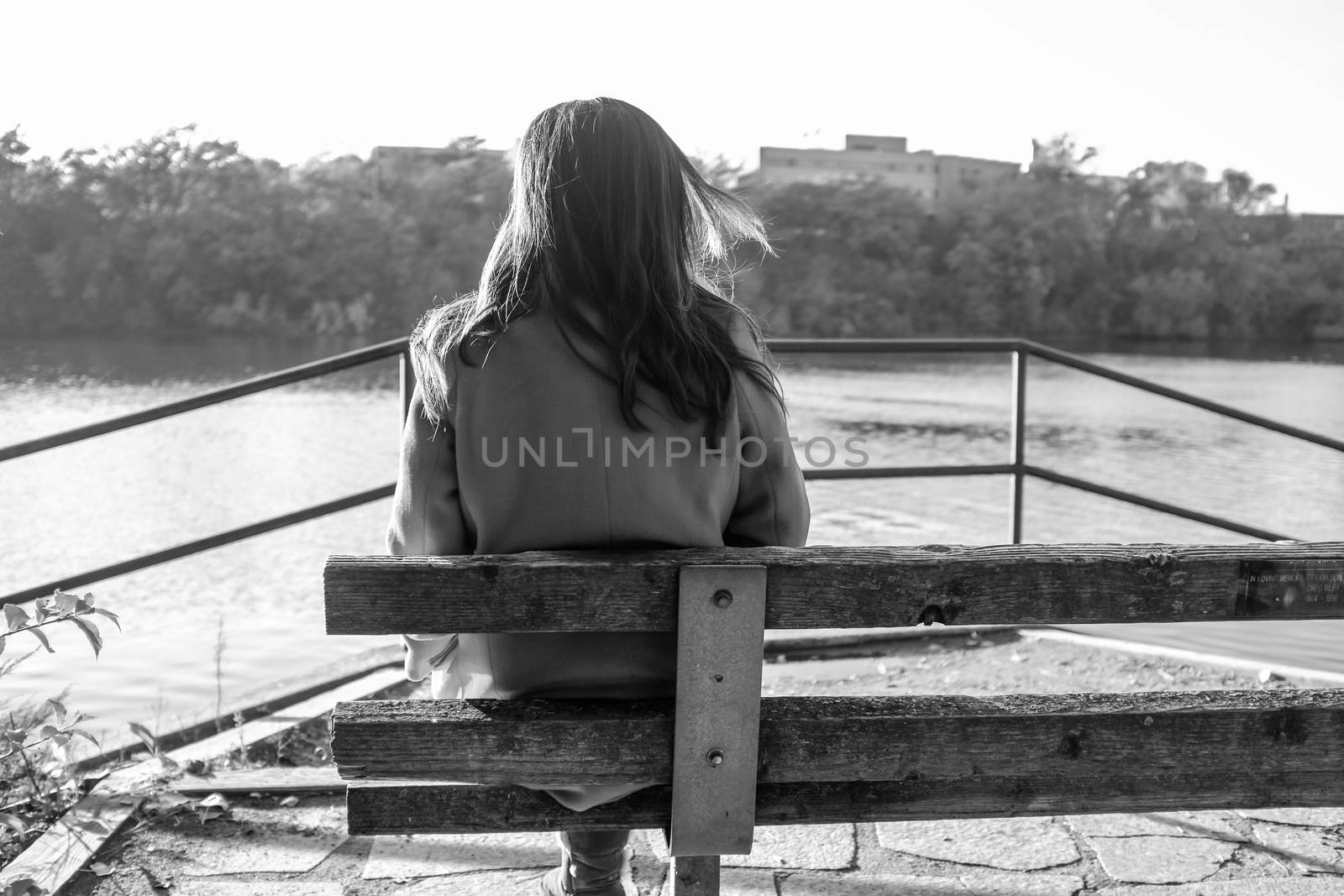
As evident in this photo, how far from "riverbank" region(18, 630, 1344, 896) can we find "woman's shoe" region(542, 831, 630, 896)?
440mm

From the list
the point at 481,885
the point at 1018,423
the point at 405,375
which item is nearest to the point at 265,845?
the point at 481,885

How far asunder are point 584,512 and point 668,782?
0.99ft

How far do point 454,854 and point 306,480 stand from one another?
14.2m

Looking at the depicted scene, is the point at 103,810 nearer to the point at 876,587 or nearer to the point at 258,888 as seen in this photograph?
the point at 258,888

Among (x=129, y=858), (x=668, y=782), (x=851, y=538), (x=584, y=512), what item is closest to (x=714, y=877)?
(x=668, y=782)

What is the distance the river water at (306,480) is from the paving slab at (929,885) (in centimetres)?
152

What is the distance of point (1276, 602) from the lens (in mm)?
1199

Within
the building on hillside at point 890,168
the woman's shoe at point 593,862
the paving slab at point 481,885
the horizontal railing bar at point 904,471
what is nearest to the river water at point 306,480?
the horizontal railing bar at point 904,471

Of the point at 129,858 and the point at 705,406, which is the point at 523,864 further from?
the point at 705,406

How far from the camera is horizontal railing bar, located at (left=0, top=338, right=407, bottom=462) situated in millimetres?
2252

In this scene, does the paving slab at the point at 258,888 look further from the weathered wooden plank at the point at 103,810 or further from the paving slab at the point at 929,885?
the paving slab at the point at 929,885

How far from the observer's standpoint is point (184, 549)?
8.45ft

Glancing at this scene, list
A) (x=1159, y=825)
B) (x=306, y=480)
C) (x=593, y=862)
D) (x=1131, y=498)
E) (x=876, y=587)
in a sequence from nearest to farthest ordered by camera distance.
Result: (x=876, y=587)
(x=593, y=862)
(x=1159, y=825)
(x=1131, y=498)
(x=306, y=480)

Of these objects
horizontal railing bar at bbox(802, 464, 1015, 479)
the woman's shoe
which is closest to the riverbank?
the woman's shoe
